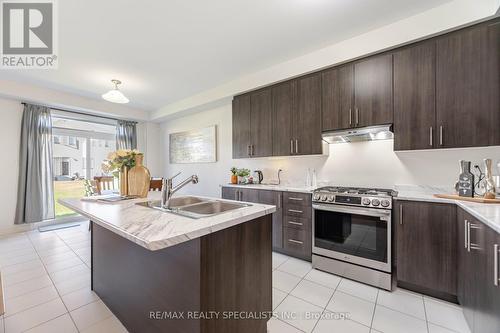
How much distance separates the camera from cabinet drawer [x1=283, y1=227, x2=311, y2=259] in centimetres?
258

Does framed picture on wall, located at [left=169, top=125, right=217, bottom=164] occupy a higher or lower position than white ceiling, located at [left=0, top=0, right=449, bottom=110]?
lower

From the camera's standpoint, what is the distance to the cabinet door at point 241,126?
135 inches

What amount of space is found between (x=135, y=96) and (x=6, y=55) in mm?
1760

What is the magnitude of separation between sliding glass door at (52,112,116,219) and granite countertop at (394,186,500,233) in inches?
200

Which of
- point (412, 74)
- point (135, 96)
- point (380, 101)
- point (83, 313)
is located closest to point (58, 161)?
point (135, 96)

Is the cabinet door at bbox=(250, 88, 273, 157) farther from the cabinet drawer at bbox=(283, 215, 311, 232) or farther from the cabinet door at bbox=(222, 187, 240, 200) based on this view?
the cabinet drawer at bbox=(283, 215, 311, 232)

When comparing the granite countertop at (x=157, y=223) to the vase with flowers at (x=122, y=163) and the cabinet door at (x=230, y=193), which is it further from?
the cabinet door at (x=230, y=193)

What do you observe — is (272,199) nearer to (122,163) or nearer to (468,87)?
(122,163)

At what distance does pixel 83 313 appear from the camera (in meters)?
1.73

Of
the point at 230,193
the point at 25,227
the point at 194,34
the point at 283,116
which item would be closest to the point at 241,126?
the point at 283,116

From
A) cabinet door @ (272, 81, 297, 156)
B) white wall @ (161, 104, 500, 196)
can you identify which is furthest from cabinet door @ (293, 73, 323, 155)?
white wall @ (161, 104, 500, 196)

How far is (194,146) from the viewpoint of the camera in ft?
15.8

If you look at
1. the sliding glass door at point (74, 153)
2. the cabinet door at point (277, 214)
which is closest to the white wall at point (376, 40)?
the cabinet door at point (277, 214)

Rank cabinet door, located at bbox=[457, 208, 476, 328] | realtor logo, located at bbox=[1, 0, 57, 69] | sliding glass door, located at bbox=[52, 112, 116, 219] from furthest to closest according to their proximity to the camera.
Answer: sliding glass door, located at bbox=[52, 112, 116, 219] < realtor logo, located at bbox=[1, 0, 57, 69] < cabinet door, located at bbox=[457, 208, 476, 328]
